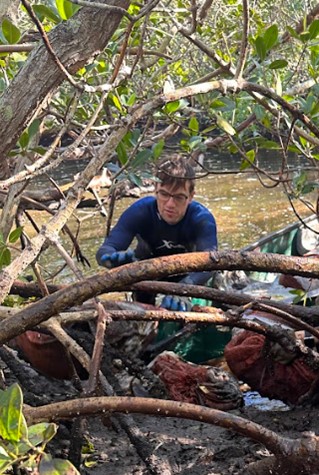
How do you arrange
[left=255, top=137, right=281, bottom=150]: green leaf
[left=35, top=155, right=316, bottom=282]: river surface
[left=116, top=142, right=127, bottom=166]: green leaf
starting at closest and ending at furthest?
1. [left=116, top=142, right=127, bottom=166]: green leaf
2. [left=255, top=137, right=281, bottom=150]: green leaf
3. [left=35, top=155, right=316, bottom=282]: river surface

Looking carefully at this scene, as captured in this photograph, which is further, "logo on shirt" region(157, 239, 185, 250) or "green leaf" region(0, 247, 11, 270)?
"logo on shirt" region(157, 239, 185, 250)

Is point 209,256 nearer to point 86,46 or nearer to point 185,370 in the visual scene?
point 86,46

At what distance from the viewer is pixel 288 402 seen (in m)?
2.42

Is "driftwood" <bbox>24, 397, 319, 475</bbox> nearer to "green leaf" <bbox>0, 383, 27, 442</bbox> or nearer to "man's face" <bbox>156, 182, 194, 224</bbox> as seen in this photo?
"green leaf" <bbox>0, 383, 27, 442</bbox>

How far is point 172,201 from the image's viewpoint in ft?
14.0

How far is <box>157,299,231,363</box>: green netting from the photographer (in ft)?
11.5

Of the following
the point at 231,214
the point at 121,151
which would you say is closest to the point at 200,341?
the point at 121,151

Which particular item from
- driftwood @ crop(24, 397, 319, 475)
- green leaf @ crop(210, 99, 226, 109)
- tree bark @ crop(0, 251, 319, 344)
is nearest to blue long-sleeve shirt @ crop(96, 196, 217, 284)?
green leaf @ crop(210, 99, 226, 109)

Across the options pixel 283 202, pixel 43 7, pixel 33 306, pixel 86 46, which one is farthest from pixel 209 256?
pixel 283 202

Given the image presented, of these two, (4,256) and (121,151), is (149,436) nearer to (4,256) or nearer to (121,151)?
(4,256)

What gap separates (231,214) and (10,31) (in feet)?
28.3

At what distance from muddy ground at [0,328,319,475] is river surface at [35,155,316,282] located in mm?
4417

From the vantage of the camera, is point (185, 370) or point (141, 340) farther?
point (141, 340)

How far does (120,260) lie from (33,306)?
2429 mm
